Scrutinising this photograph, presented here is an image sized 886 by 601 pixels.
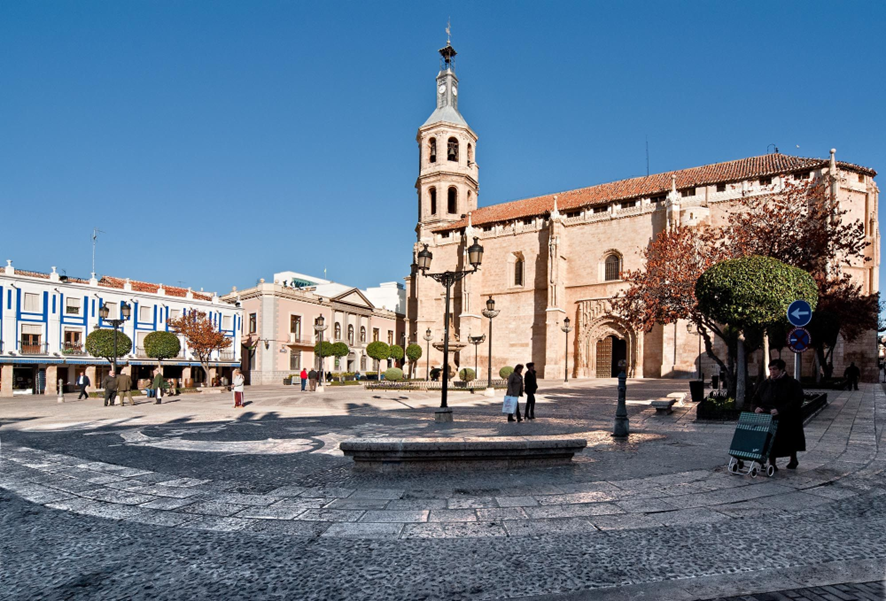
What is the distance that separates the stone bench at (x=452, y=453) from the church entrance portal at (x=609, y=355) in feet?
99.5

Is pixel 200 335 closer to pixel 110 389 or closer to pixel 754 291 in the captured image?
pixel 110 389

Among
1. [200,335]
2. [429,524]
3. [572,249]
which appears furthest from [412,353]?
[429,524]

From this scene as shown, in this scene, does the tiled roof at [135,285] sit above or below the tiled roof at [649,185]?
below

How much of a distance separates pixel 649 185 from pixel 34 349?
4170 centimetres

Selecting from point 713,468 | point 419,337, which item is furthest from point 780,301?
point 419,337

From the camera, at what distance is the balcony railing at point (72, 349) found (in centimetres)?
3203

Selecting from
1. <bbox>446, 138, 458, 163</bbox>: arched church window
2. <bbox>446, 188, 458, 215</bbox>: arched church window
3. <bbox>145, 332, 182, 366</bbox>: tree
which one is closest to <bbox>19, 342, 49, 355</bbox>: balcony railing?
<bbox>145, 332, 182, 366</bbox>: tree

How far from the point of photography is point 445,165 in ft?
152

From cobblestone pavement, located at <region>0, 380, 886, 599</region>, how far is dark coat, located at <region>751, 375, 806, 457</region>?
1.19ft

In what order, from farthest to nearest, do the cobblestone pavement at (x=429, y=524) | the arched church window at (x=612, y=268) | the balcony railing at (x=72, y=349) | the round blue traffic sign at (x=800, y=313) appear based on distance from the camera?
the arched church window at (x=612, y=268)
the balcony railing at (x=72, y=349)
the round blue traffic sign at (x=800, y=313)
the cobblestone pavement at (x=429, y=524)

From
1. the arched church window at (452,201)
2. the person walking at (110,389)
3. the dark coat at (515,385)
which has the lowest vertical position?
the person walking at (110,389)

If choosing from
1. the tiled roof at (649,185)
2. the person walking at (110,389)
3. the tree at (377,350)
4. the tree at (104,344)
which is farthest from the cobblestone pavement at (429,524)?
the tree at (377,350)

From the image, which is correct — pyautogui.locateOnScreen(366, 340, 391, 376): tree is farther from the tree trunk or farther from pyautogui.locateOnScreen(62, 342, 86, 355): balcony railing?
the tree trunk

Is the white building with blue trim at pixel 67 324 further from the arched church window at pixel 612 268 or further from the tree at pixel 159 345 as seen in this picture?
the arched church window at pixel 612 268
